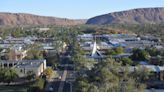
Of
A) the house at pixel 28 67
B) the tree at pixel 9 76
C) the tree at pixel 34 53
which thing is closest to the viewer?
the tree at pixel 9 76

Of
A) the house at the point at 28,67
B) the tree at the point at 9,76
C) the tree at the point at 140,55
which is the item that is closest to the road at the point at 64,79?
the house at the point at 28,67

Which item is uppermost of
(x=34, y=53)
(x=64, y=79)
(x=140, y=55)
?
(x=140, y=55)

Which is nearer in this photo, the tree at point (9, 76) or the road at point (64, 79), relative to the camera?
the road at point (64, 79)

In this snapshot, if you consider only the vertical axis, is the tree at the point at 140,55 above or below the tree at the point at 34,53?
above

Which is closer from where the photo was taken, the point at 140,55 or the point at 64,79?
the point at 64,79

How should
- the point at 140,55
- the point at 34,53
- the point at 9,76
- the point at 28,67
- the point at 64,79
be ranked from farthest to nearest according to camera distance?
the point at 34,53
the point at 140,55
the point at 28,67
the point at 64,79
the point at 9,76

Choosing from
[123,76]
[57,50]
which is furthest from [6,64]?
[123,76]

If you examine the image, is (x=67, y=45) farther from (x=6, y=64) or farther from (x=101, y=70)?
(x=101, y=70)

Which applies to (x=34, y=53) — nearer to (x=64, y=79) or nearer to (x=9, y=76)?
(x=64, y=79)

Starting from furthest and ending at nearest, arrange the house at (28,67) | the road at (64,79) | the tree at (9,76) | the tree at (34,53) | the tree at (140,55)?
1. the tree at (34,53)
2. the tree at (140,55)
3. the house at (28,67)
4. the tree at (9,76)
5. the road at (64,79)

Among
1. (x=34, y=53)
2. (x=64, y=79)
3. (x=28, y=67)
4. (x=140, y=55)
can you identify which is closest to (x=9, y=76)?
(x=28, y=67)

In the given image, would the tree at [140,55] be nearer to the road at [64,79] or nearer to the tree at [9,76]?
the road at [64,79]
